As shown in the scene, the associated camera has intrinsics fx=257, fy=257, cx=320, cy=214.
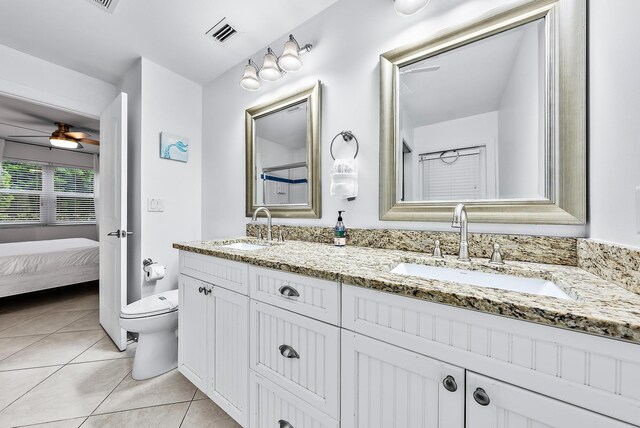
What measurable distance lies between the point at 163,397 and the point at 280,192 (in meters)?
1.44

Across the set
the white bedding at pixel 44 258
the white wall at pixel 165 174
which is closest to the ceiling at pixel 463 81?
the white wall at pixel 165 174

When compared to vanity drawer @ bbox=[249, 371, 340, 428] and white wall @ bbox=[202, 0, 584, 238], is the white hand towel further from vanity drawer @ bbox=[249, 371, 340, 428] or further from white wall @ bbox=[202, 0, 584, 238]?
vanity drawer @ bbox=[249, 371, 340, 428]

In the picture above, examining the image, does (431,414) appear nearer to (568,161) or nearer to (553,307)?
(553,307)

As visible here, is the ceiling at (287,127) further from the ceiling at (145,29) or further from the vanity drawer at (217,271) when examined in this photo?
the vanity drawer at (217,271)

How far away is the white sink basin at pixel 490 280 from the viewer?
2.66 ft

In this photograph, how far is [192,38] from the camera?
1.91 metres

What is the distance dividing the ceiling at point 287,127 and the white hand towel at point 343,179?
0.42 m

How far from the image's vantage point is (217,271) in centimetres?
132

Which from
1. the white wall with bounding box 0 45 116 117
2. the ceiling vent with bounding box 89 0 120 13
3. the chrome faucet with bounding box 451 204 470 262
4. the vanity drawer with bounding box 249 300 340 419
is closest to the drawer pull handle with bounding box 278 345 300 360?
the vanity drawer with bounding box 249 300 340 419

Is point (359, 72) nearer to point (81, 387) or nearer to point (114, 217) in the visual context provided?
point (114, 217)

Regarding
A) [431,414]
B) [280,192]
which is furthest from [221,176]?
[431,414]

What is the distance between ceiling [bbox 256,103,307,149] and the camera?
1781 millimetres

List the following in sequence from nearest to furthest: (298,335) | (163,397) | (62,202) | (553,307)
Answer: (553,307) → (298,335) → (163,397) → (62,202)

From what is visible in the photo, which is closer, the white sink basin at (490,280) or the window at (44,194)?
the white sink basin at (490,280)
